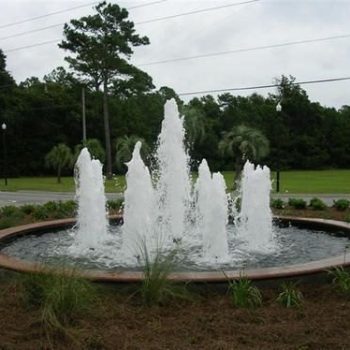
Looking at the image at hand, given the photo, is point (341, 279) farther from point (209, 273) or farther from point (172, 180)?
point (172, 180)

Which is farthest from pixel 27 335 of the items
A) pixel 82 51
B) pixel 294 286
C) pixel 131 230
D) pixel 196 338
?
pixel 82 51

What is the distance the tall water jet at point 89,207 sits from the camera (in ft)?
36.5

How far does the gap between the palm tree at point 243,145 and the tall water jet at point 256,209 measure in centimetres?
2994

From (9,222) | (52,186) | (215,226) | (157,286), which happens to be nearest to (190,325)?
(157,286)

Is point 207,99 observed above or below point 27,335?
above

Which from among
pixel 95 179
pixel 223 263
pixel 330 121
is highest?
pixel 330 121

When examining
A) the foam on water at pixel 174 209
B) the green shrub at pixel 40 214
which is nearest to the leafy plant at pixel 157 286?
the foam on water at pixel 174 209

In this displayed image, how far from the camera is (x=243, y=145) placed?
4169 cm

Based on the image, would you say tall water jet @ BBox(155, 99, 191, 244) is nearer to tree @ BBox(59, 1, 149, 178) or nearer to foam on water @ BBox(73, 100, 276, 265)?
foam on water @ BBox(73, 100, 276, 265)

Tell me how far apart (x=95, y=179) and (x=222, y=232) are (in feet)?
11.5

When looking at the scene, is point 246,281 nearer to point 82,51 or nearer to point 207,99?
point 82,51

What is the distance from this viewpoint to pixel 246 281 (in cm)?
636

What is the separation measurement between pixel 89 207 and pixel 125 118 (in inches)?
2279

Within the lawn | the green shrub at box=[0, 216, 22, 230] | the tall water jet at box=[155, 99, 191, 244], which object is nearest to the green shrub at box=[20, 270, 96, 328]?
the tall water jet at box=[155, 99, 191, 244]
